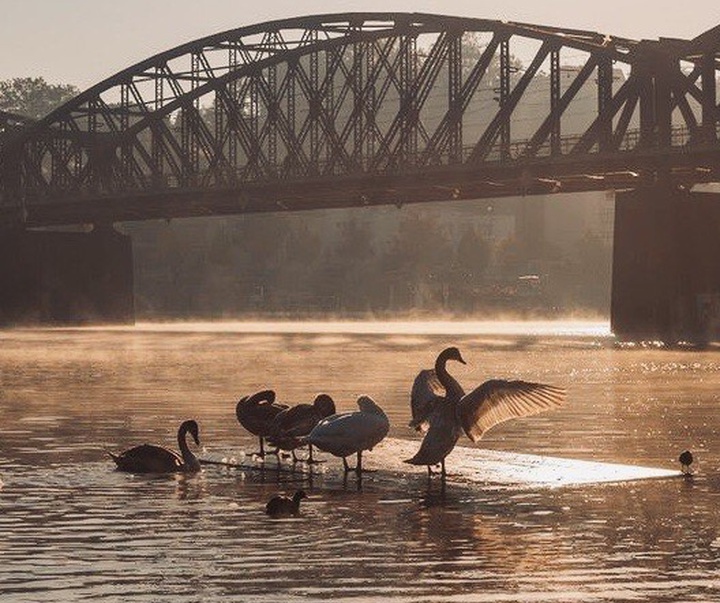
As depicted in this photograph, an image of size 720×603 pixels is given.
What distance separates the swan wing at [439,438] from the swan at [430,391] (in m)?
0.28

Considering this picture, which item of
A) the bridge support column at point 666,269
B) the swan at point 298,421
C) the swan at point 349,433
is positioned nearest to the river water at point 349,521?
the swan at point 349,433

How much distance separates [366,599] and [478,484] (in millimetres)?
9939

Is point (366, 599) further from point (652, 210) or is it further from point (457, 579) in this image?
point (652, 210)

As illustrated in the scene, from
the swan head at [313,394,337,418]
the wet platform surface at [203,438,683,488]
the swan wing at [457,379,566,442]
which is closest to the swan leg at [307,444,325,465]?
the wet platform surface at [203,438,683,488]

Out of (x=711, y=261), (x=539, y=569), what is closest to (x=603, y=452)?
(x=539, y=569)

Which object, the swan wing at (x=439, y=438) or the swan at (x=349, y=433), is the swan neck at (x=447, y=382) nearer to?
the swan wing at (x=439, y=438)

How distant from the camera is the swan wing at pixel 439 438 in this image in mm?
28047

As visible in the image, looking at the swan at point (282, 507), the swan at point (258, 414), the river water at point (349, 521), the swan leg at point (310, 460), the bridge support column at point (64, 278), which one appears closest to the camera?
the river water at point (349, 521)

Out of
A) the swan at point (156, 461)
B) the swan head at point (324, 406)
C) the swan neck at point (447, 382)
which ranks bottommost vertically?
the swan at point (156, 461)

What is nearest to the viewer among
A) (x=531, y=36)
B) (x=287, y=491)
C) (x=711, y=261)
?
(x=287, y=491)

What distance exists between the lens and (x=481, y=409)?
2792cm

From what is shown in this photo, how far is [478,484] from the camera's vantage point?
28.3m

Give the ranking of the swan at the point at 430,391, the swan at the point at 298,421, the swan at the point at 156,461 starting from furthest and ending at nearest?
the swan at the point at 298,421 < the swan at the point at 156,461 < the swan at the point at 430,391

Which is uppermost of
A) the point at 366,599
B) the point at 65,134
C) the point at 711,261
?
the point at 65,134
